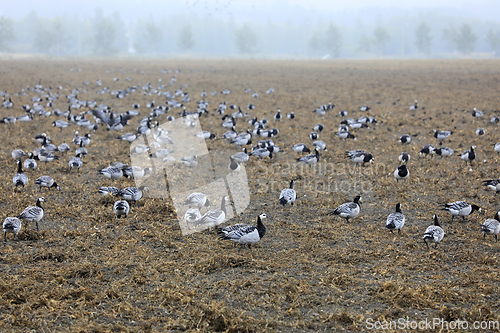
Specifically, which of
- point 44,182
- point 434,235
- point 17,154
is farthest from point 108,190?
point 434,235

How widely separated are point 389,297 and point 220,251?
372cm

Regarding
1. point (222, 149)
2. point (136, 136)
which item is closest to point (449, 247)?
point (222, 149)

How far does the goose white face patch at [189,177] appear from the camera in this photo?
11977 mm

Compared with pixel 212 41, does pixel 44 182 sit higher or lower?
lower

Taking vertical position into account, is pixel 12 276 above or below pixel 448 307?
above

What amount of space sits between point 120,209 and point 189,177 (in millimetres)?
4442

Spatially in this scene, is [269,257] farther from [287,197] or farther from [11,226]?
[11,226]

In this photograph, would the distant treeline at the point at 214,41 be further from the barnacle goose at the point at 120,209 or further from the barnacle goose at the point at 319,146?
the barnacle goose at the point at 120,209

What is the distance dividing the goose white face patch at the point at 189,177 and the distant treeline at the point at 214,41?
10899cm

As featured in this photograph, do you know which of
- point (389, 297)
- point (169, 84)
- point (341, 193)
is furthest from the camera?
point (169, 84)

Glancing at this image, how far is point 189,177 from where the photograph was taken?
14883 mm

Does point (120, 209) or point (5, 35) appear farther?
point (5, 35)

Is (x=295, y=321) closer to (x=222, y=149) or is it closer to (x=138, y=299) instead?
(x=138, y=299)

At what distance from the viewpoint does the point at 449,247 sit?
30.6 ft
